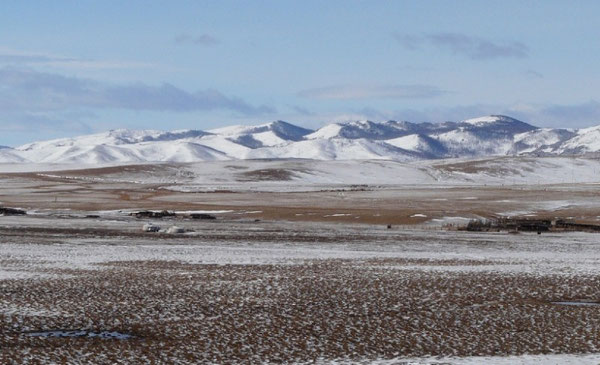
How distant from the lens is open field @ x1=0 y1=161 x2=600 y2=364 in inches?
818

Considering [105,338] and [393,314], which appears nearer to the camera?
[105,338]

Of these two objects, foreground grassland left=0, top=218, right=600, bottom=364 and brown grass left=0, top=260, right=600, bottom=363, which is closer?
brown grass left=0, top=260, right=600, bottom=363

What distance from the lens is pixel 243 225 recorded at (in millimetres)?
65938

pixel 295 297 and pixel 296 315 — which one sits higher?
pixel 295 297

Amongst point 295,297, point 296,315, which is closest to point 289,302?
point 295,297

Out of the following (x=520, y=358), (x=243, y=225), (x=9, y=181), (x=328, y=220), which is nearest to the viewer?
(x=520, y=358)

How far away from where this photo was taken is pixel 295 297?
28.0 metres

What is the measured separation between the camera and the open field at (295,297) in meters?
20.8

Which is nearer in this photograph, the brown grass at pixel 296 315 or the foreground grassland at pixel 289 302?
the brown grass at pixel 296 315

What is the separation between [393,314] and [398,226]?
137 feet

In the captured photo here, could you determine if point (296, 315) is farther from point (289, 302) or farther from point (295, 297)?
point (295, 297)

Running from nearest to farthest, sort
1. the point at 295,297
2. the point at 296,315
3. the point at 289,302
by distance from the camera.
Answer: the point at 296,315 < the point at 289,302 < the point at 295,297

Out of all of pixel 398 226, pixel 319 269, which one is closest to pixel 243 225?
pixel 398 226

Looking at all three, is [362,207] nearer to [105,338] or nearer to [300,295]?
[300,295]
